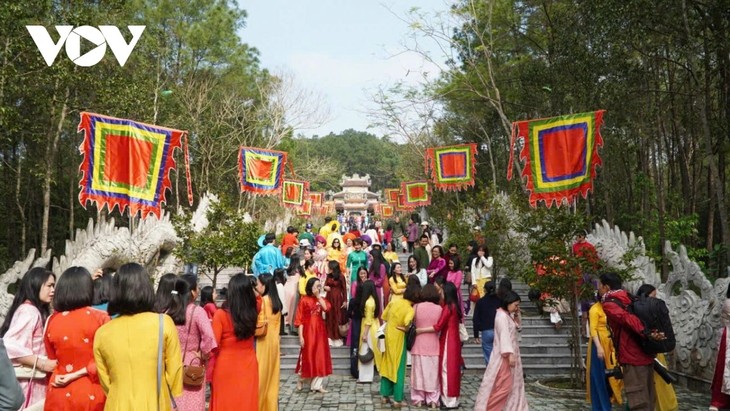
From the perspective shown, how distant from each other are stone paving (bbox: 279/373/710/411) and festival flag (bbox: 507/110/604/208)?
123 inches

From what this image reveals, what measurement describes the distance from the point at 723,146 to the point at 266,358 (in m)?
12.2

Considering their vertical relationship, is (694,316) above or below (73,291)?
below

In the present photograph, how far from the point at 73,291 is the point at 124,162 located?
6.64 meters

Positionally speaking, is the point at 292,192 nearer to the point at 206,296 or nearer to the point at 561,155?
the point at 561,155

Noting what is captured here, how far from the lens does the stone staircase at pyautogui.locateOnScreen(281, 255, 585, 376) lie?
10422 mm

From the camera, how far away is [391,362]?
26.2 ft

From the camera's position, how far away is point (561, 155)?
10922mm

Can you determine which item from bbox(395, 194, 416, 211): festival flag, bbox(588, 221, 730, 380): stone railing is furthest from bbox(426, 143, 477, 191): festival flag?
bbox(588, 221, 730, 380): stone railing

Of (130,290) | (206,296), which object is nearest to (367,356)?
(206,296)

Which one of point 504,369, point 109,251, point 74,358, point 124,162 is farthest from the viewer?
point 109,251

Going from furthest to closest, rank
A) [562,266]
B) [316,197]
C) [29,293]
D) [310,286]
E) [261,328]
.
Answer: [316,197] → [310,286] → [562,266] → [261,328] → [29,293]

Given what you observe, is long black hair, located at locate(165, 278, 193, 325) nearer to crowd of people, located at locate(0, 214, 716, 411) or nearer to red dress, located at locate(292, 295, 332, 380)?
crowd of people, located at locate(0, 214, 716, 411)

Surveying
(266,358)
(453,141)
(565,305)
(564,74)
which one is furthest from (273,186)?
(453,141)

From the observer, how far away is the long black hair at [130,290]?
3607mm
